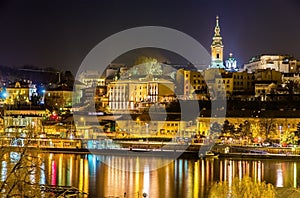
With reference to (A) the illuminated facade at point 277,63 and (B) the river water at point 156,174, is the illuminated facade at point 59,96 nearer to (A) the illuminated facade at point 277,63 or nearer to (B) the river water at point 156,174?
(A) the illuminated facade at point 277,63

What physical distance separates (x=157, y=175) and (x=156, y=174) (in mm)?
126

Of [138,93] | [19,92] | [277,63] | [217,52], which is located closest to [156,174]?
[138,93]

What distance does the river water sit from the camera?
7.13 metres

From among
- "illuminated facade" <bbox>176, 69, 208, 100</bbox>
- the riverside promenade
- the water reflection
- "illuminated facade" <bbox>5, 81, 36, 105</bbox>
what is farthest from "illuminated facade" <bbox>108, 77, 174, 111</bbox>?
the water reflection

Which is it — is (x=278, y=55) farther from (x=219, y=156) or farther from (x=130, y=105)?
(x=219, y=156)

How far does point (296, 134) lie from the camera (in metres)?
12.6

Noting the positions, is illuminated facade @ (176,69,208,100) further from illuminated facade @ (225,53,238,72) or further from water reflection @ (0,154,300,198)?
water reflection @ (0,154,300,198)

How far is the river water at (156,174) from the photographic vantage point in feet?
23.4

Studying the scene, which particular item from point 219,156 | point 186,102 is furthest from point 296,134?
point 186,102

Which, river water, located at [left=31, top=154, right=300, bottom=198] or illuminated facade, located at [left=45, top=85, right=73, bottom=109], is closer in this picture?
river water, located at [left=31, top=154, right=300, bottom=198]

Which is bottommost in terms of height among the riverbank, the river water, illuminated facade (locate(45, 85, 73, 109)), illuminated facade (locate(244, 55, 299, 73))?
the river water

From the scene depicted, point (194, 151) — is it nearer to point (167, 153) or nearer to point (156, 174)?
point (167, 153)

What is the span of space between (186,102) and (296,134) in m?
3.62

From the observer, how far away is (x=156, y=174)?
857 cm
